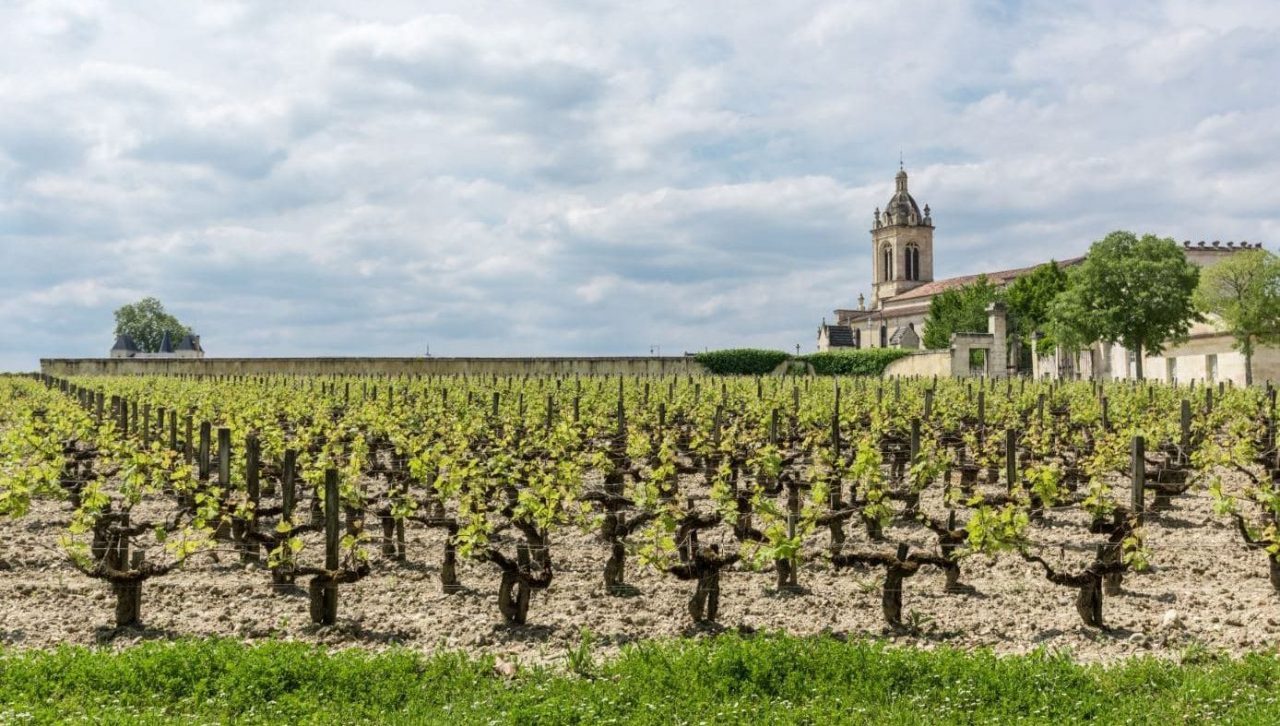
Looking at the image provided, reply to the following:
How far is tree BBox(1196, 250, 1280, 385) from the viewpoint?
143 feet

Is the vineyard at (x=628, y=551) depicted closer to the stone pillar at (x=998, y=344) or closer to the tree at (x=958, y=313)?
the stone pillar at (x=998, y=344)

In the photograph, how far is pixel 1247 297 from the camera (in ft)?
144

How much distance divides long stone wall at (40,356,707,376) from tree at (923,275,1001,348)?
33687mm

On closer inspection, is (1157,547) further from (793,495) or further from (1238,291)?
(1238,291)

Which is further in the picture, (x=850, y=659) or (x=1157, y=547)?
(x=1157, y=547)

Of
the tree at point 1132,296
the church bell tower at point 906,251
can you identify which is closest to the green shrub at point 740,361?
A: the tree at point 1132,296

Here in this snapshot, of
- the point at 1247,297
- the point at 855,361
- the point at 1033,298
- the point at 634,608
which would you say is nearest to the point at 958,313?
the point at 1033,298

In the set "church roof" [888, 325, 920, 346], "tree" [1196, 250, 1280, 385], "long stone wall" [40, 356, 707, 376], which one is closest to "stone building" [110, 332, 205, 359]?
"long stone wall" [40, 356, 707, 376]

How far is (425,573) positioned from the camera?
9.79 meters

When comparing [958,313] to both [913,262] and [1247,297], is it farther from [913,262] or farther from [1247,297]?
[913,262]

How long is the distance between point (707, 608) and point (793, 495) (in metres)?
2.44

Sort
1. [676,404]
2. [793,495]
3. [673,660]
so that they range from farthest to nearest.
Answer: [676,404], [793,495], [673,660]

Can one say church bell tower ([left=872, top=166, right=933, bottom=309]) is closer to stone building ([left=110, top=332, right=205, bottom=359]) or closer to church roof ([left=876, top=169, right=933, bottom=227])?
church roof ([left=876, top=169, right=933, bottom=227])

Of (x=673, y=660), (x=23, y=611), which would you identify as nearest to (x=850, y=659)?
(x=673, y=660)
